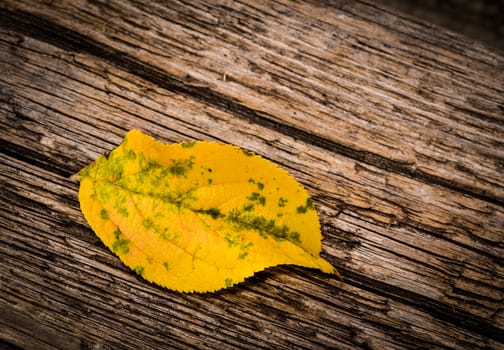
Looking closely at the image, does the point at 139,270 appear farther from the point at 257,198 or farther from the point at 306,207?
the point at 306,207

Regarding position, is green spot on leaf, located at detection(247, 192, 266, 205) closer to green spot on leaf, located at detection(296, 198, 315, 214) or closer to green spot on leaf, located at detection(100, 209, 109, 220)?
green spot on leaf, located at detection(296, 198, 315, 214)

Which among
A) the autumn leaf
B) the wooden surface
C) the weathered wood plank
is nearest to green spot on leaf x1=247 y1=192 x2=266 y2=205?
the autumn leaf

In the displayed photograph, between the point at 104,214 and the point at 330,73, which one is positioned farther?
the point at 330,73

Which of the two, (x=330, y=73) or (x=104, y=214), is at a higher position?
(x=330, y=73)

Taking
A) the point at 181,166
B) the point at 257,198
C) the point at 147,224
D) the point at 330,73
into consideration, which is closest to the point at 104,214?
the point at 147,224

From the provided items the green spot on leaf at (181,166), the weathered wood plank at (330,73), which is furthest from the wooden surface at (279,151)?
the green spot on leaf at (181,166)

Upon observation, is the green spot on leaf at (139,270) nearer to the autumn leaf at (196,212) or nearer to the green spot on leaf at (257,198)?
the autumn leaf at (196,212)

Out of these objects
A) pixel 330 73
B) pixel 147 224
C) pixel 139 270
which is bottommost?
pixel 139 270
